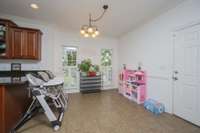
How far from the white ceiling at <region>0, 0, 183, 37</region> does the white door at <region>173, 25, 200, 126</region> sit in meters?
0.92

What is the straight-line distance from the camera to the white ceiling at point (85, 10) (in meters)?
2.94

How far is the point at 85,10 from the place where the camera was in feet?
10.9

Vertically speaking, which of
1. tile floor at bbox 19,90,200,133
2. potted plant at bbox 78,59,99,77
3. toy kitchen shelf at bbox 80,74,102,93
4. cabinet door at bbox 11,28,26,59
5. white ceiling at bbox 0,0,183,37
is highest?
white ceiling at bbox 0,0,183,37

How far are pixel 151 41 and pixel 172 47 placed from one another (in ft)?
2.70

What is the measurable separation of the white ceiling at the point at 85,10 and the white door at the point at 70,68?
48.1 inches

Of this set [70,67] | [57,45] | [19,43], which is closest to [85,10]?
[57,45]

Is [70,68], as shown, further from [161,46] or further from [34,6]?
[161,46]

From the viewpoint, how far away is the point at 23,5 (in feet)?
10.0

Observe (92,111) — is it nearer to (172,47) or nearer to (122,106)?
(122,106)

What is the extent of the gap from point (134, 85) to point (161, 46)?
1599 millimetres

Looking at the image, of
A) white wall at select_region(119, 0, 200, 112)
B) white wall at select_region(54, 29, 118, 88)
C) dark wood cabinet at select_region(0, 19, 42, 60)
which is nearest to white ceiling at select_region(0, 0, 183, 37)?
white wall at select_region(119, 0, 200, 112)

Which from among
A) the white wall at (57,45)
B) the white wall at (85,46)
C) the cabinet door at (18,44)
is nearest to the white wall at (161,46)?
the white wall at (85,46)

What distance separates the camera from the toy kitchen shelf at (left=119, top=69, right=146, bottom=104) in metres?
3.85

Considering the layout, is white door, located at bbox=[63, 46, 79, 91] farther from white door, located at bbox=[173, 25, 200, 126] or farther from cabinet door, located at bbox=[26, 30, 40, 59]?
white door, located at bbox=[173, 25, 200, 126]
